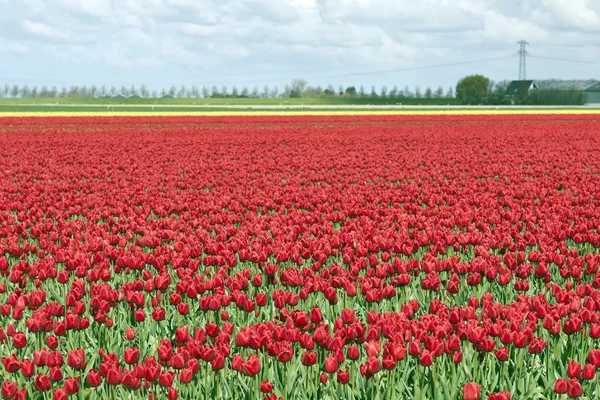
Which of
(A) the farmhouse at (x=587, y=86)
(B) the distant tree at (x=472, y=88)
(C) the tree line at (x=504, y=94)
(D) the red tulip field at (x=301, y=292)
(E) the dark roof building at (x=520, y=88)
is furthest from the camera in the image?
(A) the farmhouse at (x=587, y=86)

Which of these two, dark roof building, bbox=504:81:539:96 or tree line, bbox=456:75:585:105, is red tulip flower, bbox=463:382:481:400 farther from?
dark roof building, bbox=504:81:539:96

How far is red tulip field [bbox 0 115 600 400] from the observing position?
4.35m

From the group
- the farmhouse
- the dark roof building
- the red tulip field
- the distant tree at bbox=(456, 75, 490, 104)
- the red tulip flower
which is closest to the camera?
the red tulip flower

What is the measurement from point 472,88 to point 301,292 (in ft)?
384

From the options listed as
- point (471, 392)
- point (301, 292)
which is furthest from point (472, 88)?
point (471, 392)

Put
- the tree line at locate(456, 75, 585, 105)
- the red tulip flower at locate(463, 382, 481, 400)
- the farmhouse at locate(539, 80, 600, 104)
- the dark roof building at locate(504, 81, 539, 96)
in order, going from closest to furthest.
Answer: the red tulip flower at locate(463, 382, 481, 400) < the tree line at locate(456, 75, 585, 105) < the dark roof building at locate(504, 81, 539, 96) < the farmhouse at locate(539, 80, 600, 104)

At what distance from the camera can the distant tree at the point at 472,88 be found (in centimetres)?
11512

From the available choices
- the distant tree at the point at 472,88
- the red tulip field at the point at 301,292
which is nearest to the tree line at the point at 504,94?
the distant tree at the point at 472,88

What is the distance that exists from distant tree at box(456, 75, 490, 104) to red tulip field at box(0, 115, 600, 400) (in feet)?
334

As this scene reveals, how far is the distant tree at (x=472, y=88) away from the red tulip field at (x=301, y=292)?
102 metres

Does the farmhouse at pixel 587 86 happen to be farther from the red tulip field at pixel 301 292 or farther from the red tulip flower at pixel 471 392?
the red tulip flower at pixel 471 392

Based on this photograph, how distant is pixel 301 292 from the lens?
5.64 metres

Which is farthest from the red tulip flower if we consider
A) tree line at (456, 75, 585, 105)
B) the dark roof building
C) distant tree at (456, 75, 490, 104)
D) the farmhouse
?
the farmhouse

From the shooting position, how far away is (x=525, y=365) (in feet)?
15.7
